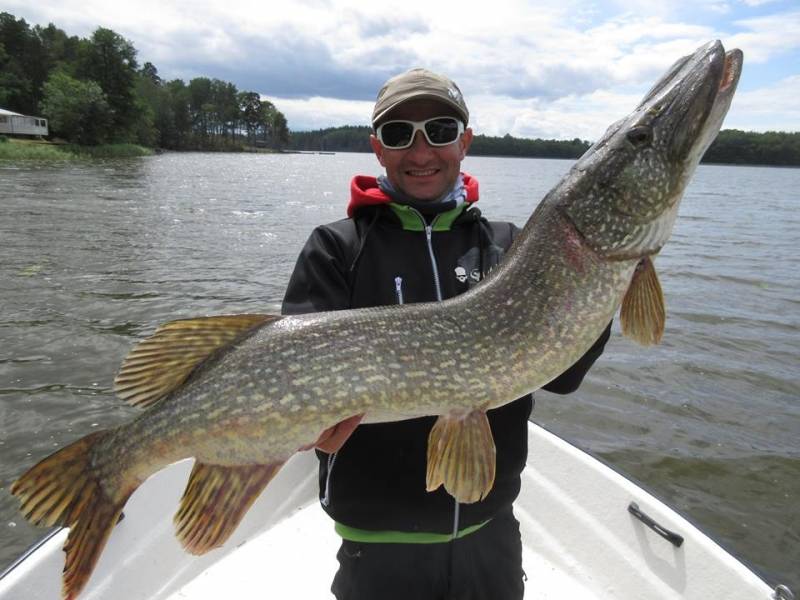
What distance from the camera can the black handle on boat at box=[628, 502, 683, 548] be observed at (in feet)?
8.98

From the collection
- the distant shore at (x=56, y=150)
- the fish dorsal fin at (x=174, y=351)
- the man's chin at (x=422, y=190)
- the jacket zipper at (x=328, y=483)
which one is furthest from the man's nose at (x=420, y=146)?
the distant shore at (x=56, y=150)

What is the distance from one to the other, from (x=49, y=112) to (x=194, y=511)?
5379 centimetres

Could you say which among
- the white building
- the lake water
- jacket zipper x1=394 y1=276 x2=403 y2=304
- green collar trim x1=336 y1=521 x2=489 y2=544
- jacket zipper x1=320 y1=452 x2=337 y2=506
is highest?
the white building

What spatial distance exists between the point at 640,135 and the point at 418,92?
862 mm

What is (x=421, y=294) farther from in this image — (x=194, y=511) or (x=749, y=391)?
(x=749, y=391)

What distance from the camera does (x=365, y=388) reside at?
1856 millimetres

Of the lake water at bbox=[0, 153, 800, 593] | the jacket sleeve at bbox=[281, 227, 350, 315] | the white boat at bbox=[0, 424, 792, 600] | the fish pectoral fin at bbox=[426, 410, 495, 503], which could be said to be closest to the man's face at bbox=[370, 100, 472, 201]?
the jacket sleeve at bbox=[281, 227, 350, 315]

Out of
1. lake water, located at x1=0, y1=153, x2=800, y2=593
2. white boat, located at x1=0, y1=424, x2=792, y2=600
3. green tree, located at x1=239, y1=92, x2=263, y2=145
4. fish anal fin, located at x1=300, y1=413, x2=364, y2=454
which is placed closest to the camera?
fish anal fin, located at x1=300, y1=413, x2=364, y2=454

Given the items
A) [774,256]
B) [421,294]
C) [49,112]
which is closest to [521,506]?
[421,294]

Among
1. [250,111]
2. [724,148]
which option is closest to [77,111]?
[724,148]

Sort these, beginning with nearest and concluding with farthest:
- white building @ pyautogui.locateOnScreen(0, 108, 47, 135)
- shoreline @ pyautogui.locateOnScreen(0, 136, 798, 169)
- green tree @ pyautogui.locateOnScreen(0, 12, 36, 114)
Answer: shoreline @ pyautogui.locateOnScreen(0, 136, 798, 169), white building @ pyautogui.locateOnScreen(0, 108, 47, 135), green tree @ pyautogui.locateOnScreen(0, 12, 36, 114)

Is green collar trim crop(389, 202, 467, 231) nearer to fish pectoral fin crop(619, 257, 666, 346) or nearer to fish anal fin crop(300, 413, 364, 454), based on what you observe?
fish pectoral fin crop(619, 257, 666, 346)

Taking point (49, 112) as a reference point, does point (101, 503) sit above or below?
below

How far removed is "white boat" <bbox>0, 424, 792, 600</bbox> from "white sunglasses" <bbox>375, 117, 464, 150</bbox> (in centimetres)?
205
